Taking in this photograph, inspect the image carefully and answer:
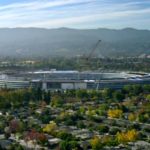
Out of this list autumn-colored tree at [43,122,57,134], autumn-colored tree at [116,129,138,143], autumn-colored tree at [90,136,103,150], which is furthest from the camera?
autumn-colored tree at [43,122,57,134]

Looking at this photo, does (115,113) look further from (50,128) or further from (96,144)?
(96,144)

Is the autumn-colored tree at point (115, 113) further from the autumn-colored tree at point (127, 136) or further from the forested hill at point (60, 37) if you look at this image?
the forested hill at point (60, 37)

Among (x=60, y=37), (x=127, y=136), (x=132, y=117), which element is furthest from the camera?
(x=60, y=37)

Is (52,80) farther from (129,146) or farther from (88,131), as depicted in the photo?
(129,146)

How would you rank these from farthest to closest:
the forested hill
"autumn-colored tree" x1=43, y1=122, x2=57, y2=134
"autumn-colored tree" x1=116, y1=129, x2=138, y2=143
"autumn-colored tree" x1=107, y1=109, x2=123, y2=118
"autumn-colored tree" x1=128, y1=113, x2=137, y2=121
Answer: the forested hill → "autumn-colored tree" x1=107, y1=109, x2=123, y2=118 → "autumn-colored tree" x1=128, y1=113, x2=137, y2=121 → "autumn-colored tree" x1=43, y1=122, x2=57, y2=134 → "autumn-colored tree" x1=116, y1=129, x2=138, y2=143

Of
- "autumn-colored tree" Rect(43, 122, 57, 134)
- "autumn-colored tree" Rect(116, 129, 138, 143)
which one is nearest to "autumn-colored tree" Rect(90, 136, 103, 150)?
"autumn-colored tree" Rect(116, 129, 138, 143)

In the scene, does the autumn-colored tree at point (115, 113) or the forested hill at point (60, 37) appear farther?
the forested hill at point (60, 37)

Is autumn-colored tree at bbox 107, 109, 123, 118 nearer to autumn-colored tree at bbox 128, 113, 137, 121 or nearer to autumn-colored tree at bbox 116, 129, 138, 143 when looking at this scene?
autumn-colored tree at bbox 128, 113, 137, 121

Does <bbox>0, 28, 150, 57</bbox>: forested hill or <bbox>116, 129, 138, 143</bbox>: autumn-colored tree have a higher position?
<bbox>0, 28, 150, 57</bbox>: forested hill

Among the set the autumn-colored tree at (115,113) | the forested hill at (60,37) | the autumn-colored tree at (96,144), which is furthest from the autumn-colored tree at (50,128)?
the forested hill at (60,37)

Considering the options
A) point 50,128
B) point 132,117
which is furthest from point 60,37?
point 50,128

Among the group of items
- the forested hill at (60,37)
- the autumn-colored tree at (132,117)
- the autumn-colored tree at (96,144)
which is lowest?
the autumn-colored tree at (132,117)
